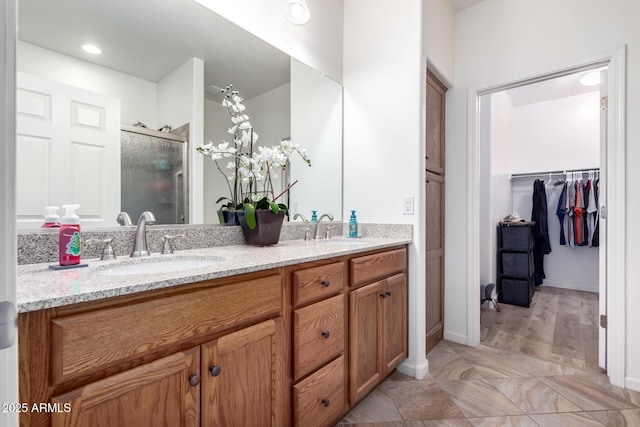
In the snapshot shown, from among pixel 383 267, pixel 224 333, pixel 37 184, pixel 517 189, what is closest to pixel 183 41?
pixel 37 184

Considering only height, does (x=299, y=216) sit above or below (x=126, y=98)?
below

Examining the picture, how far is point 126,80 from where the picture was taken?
126cm

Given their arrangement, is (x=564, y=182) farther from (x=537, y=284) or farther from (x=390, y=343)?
(x=390, y=343)

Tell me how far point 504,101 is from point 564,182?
1322 millimetres

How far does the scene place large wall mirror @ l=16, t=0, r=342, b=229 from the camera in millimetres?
1042

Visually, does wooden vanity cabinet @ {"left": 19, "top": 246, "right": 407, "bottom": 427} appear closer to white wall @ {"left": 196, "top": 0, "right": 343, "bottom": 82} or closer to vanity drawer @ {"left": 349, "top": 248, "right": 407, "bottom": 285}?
vanity drawer @ {"left": 349, "top": 248, "right": 407, "bottom": 285}

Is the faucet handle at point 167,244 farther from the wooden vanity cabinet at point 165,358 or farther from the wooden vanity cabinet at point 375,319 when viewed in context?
the wooden vanity cabinet at point 375,319

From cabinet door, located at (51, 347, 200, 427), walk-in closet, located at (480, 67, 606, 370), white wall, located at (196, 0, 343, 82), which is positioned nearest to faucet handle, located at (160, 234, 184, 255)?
cabinet door, located at (51, 347, 200, 427)

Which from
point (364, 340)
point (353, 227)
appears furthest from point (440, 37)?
point (364, 340)

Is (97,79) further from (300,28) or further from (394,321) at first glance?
(394,321)

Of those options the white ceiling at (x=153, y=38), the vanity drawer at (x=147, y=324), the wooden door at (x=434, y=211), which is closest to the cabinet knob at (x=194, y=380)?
the vanity drawer at (x=147, y=324)

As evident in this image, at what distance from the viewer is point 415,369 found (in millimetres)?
1915

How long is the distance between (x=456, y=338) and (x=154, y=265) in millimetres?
2270

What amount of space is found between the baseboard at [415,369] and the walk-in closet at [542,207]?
95 centimetres
